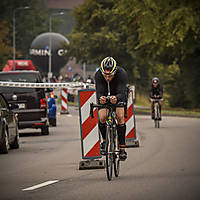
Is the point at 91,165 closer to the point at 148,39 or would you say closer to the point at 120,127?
the point at 120,127

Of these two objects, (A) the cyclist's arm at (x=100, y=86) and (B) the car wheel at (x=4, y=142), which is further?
(B) the car wheel at (x=4, y=142)

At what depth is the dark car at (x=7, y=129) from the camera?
15.7m

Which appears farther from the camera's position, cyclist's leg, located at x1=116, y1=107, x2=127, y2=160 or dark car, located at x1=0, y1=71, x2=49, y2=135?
dark car, located at x1=0, y1=71, x2=49, y2=135

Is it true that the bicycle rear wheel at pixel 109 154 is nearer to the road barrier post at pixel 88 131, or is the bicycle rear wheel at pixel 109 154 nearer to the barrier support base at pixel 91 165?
the barrier support base at pixel 91 165

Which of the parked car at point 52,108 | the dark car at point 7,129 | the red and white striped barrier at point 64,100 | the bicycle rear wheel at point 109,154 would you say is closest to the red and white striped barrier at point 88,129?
the bicycle rear wheel at point 109,154

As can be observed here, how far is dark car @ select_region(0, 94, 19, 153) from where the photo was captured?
15.7 metres

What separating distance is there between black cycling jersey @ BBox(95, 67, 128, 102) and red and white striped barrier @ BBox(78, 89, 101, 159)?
4.51ft

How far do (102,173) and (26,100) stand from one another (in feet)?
30.1

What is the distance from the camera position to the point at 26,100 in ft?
68.1

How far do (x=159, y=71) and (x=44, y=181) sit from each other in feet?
156

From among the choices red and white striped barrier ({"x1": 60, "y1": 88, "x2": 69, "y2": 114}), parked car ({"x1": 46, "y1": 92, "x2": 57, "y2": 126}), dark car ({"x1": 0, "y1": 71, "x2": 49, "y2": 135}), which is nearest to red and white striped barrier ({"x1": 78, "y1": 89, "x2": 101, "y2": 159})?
dark car ({"x1": 0, "y1": 71, "x2": 49, "y2": 135})

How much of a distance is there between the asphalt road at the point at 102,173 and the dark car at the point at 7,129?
268 millimetres

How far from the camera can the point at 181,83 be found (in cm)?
4122

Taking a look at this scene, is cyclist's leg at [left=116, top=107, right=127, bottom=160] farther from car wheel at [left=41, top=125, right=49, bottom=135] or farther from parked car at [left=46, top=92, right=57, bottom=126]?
parked car at [left=46, top=92, right=57, bottom=126]
